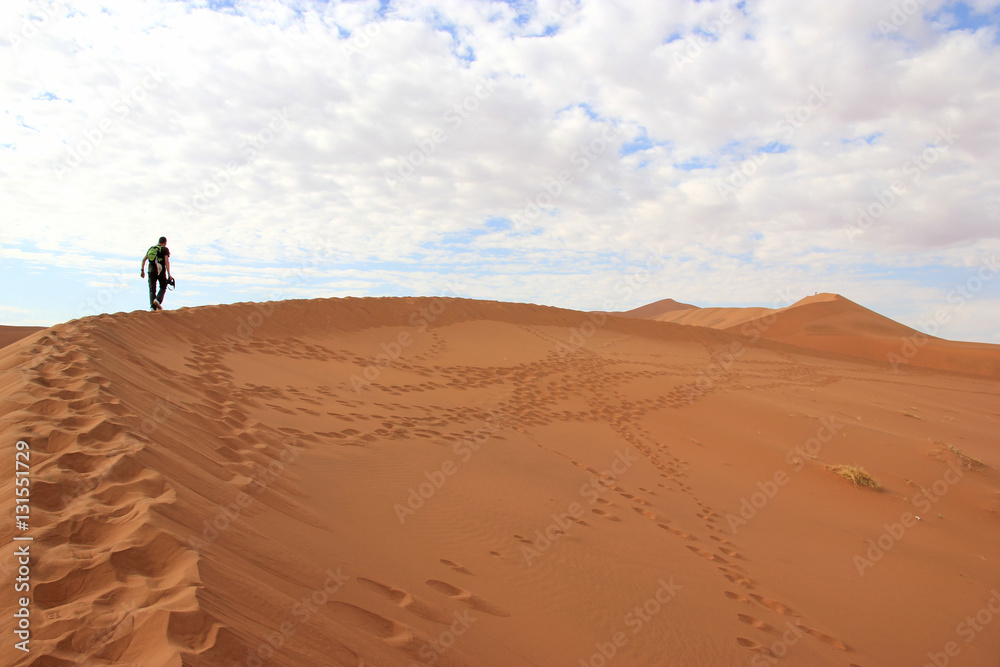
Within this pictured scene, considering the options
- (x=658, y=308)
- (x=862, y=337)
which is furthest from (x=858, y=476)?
(x=658, y=308)

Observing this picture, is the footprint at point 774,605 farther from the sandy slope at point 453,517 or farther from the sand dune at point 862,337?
the sand dune at point 862,337

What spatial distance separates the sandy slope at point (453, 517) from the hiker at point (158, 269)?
856 millimetres

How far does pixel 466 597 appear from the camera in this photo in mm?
3254

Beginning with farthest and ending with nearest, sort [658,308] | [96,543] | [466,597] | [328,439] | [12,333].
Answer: [658,308]
[12,333]
[328,439]
[466,597]
[96,543]

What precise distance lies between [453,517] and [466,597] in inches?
51.1

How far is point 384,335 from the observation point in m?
15.6

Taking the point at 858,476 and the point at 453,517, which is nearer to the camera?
the point at 453,517

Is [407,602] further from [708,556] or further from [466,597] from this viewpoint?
[708,556]

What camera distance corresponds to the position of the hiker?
35.1ft

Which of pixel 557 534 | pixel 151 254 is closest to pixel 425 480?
pixel 557 534

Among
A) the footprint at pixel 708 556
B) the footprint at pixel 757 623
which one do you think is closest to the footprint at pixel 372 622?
the footprint at pixel 757 623

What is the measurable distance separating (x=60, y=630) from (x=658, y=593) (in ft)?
12.1

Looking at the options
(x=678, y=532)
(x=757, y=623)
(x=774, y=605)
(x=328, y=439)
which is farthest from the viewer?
(x=328, y=439)

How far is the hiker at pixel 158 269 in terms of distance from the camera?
10711 mm
